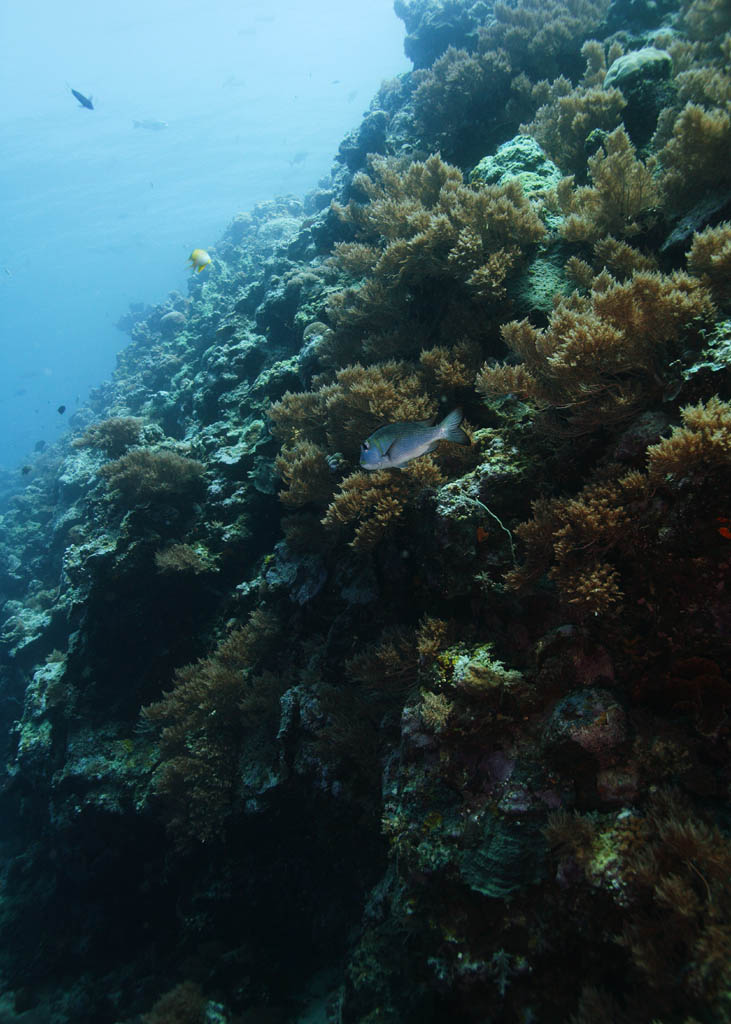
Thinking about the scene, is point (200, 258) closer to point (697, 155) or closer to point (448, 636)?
point (697, 155)

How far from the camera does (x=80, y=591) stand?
749 cm

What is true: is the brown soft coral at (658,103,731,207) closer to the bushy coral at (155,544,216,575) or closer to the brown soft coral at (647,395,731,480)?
the brown soft coral at (647,395,731,480)

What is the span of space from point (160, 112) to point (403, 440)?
78.7 m

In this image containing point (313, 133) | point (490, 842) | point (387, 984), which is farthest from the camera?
point (313, 133)

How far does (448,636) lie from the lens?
3.33m

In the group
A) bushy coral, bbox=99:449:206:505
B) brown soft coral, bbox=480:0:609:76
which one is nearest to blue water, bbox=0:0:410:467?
bushy coral, bbox=99:449:206:505

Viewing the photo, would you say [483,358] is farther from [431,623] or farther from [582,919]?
[582,919]

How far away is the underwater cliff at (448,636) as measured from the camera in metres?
2.25

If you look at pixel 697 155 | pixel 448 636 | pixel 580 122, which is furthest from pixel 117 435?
pixel 697 155

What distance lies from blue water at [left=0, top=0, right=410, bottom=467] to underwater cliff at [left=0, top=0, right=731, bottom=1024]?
29841 millimetres

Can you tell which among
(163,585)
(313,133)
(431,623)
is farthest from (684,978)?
(313,133)

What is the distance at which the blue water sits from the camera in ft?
150

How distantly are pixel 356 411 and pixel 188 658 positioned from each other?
4.43 m

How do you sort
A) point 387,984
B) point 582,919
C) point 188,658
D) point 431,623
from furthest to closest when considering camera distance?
point 188,658 < point 431,623 < point 387,984 < point 582,919
